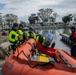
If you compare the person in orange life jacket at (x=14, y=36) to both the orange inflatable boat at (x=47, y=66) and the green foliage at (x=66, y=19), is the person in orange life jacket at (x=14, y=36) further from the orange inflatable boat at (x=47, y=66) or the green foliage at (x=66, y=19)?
the green foliage at (x=66, y=19)

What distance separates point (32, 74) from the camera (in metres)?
6.48

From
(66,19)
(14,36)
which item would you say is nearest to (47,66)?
(14,36)

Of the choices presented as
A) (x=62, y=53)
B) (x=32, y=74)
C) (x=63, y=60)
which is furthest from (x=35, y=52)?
(x=32, y=74)

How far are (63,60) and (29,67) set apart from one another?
112 centimetres

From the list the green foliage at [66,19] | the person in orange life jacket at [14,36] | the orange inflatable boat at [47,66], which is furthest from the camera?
the green foliage at [66,19]

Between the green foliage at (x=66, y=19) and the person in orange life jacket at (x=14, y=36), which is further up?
the person in orange life jacket at (x=14, y=36)

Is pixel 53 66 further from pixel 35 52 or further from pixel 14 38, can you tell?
pixel 14 38

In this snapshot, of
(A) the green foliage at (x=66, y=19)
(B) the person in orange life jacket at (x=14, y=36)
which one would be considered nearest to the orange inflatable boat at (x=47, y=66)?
(B) the person in orange life jacket at (x=14, y=36)

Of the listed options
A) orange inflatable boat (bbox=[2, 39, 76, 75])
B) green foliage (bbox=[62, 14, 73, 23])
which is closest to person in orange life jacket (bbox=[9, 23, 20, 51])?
orange inflatable boat (bbox=[2, 39, 76, 75])

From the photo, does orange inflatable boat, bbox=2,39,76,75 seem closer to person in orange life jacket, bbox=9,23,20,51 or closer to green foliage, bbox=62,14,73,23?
person in orange life jacket, bbox=9,23,20,51

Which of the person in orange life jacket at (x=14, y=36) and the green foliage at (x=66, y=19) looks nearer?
the person in orange life jacket at (x=14, y=36)

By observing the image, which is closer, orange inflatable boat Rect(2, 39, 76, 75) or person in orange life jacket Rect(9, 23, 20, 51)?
orange inflatable boat Rect(2, 39, 76, 75)

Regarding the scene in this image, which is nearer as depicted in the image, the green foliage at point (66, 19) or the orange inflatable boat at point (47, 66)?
the orange inflatable boat at point (47, 66)

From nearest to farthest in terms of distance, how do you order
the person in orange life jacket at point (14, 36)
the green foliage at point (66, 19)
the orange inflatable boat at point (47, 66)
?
the orange inflatable boat at point (47, 66), the person in orange life jacket at point (14, 36), the green foliage at point (66, 19)
